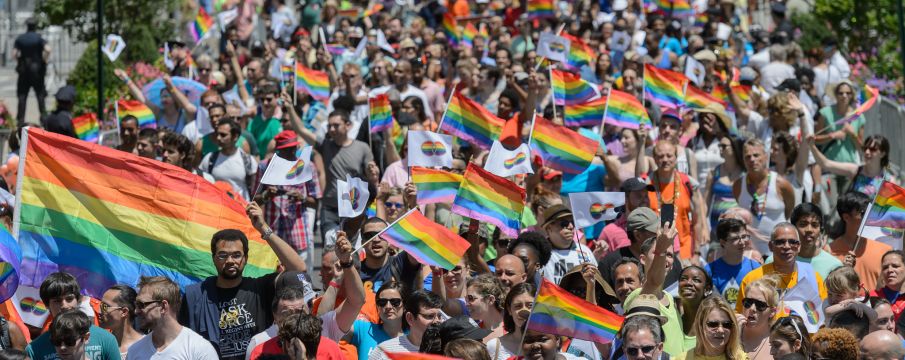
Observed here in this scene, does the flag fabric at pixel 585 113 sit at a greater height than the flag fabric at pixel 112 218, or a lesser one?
lesser

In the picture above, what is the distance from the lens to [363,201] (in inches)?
464

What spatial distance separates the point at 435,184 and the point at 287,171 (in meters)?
1.10

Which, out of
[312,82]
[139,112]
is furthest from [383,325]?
[312,82]

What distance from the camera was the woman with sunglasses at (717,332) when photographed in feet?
29.3

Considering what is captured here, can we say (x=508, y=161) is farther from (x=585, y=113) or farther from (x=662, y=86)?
(x=662, y=86)

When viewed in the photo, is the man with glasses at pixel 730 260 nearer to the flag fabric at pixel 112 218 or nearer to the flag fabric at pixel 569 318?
the flag fabric at pixel 569 318

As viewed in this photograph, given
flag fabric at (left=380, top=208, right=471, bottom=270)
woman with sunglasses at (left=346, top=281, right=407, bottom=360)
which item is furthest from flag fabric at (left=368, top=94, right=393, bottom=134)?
woman with sunglasses at (left=346, top=281, right=407, bottom=360)

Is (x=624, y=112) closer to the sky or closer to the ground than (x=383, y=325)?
closer to the ground

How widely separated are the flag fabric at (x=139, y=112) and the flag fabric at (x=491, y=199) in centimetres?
559

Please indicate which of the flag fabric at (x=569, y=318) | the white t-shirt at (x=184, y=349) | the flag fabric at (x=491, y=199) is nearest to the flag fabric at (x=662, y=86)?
the flag fabric at (x=491, y=199)

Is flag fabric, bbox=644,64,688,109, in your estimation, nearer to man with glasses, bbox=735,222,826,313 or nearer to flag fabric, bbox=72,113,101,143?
flag fabric, bbox=72,113,101,143

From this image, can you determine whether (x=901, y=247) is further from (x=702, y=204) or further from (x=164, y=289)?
(x=164, y=289)

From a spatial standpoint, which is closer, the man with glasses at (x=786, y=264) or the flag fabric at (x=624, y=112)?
the man with glasses at (x=786, y=264)

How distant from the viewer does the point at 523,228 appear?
1291cm
